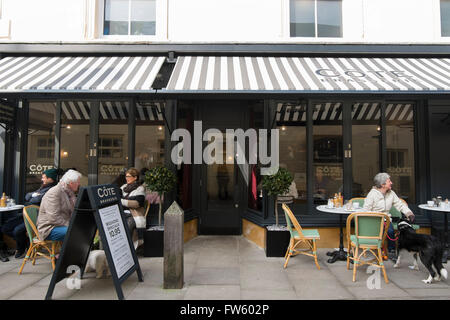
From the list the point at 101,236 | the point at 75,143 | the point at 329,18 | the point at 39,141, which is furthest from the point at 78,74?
the point at 329,18

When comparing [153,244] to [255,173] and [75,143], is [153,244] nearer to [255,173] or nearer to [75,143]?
[255,173]

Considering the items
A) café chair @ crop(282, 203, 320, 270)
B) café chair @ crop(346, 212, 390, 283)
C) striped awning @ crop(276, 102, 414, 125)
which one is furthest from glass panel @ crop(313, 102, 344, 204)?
café chair @ crop(346, 212, 390, 283)

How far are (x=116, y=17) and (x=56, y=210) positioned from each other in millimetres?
4733

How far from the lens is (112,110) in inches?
250

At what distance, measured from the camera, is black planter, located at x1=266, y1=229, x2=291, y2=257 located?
539 cm

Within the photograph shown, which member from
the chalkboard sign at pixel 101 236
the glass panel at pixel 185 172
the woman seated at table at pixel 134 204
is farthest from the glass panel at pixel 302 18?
the chalkboard sign at pixel 101 236

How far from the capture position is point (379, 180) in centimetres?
481

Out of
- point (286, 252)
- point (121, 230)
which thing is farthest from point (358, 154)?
point (121, 230)

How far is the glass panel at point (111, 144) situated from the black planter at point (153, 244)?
5.32ft

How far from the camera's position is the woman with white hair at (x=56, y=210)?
421 cm

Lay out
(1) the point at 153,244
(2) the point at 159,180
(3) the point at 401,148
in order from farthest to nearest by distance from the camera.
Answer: (3) the point at 401,148 < (2) the point at 159,180 < (1) the point at 153,244

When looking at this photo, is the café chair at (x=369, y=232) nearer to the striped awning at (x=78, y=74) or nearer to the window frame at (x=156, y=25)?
the striped awning at (x=78, y=74)

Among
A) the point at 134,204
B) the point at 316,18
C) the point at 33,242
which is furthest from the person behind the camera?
the point at 316,18

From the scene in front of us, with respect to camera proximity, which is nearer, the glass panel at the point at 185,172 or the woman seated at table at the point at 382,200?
the woman seated at table at the point at 382,200
